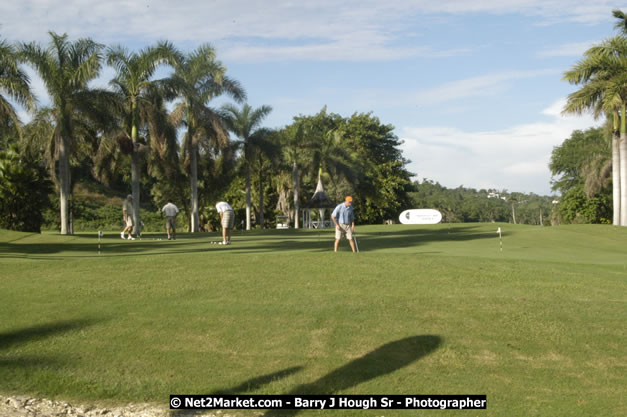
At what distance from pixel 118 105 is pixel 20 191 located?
819 centimetres

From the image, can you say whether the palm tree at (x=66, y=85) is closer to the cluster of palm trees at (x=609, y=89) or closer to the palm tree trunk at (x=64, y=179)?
the palm tree trunk at (x=64, y=179)

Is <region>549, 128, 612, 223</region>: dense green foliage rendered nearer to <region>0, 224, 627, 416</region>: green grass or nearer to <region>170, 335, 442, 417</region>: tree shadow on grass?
<region>0, 224, 627, 416</region>: green grass

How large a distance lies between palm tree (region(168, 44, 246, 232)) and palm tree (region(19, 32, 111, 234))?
10.0 meters

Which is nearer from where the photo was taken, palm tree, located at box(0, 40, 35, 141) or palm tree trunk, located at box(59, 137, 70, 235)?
palm tree, located at box(0, 40, 35, 141)

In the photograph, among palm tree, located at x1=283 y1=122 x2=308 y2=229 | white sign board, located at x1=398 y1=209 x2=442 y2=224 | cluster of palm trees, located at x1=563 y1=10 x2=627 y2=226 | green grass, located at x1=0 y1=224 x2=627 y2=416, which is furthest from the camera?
palm tree, located at x1=283 y1=122 x2=308 y2=229

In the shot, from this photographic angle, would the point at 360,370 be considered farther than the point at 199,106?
No

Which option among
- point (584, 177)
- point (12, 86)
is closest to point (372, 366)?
point (12, 86)

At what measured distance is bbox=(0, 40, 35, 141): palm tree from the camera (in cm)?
2666

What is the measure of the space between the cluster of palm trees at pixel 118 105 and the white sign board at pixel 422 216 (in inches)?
578

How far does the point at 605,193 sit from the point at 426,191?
116807mm

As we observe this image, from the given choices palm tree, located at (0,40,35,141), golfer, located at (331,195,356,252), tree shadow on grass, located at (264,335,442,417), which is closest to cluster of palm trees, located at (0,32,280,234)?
palm tree, located at (0,40,35,141)

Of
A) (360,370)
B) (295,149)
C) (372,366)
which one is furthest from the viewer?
(295,149)

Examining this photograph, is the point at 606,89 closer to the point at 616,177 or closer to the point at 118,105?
the point at 616,177

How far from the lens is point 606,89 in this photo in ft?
121
